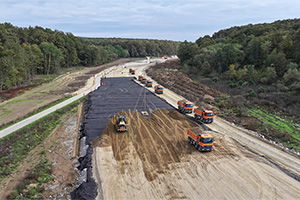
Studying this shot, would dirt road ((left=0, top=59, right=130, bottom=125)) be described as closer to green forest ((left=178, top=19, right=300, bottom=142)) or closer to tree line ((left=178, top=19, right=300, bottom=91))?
green forest ((left=178, top=19, right=300, bottom=142))

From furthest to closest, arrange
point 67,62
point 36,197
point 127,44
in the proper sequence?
point 127,44, point 67,62, point 36,197

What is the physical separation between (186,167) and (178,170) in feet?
3.01

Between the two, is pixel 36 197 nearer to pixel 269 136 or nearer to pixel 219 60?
pixel 269 136

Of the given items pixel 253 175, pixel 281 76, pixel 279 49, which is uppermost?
pixel 279 49

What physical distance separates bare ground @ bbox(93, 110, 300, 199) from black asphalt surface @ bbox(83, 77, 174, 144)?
9.95ft

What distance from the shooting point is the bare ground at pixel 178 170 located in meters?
15.5

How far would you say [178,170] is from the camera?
59.8 feet

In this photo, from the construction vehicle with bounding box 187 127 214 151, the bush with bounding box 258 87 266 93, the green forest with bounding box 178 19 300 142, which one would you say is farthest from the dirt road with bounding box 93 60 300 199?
the bush with bounding box 258 87 266 93

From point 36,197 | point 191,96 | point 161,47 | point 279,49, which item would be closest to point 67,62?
point 191,96

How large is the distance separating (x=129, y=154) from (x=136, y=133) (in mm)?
5031

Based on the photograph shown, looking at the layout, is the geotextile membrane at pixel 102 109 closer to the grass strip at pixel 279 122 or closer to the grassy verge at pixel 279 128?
the grass strip at pixel 279 122

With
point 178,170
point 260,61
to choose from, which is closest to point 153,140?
point 178,170

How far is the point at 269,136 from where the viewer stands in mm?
24984

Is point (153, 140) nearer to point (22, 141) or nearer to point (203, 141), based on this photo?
point (203, 141)
